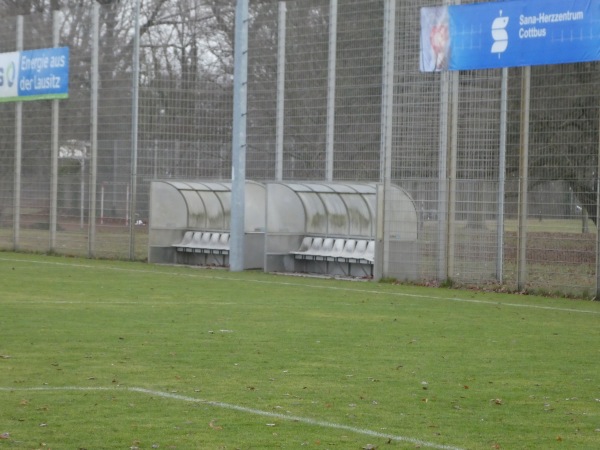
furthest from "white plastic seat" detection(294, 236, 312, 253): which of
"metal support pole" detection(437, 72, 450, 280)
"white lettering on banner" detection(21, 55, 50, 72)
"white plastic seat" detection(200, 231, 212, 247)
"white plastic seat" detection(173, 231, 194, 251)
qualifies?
"white lettering on banner" detection(21, 55, 50, 72)

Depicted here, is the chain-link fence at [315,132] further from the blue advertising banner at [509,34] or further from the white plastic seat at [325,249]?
the white plastic seat at [325,249]

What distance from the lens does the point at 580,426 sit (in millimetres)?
8539

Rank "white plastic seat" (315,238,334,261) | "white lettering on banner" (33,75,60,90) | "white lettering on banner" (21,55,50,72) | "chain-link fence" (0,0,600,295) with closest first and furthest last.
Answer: "chain-link fence" (0,0,600,295)
"white plastic seat" (315,238,334,261)
"white lettering on banner" (33,75,60,90)
"white lettering on banner" (21,55,50,72)

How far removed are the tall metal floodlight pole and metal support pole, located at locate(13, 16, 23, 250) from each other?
28.5 feet

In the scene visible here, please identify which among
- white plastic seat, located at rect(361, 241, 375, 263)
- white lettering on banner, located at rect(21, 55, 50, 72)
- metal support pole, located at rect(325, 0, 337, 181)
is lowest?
white plastic seat, located at rect(361, 241, 375, 263)

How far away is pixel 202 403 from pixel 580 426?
2.83 m

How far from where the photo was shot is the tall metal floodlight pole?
25.0m

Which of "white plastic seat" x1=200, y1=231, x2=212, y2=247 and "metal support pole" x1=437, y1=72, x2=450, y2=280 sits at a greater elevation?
"metal support pole" x1=437, y1=72, x2=450, y2=280

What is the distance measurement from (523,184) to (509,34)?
278cm

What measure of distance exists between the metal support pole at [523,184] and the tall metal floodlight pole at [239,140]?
6.36 metres

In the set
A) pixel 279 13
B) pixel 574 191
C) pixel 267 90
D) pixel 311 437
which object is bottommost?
pixel 311 437

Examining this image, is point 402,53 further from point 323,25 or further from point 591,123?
point 591,123

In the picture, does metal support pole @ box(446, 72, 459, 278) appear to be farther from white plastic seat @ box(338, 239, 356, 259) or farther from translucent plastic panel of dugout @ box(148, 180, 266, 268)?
translucent plastic panel of dugout @ box(148, 180, 266, 268)

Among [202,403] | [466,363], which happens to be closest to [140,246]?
[466,363]
